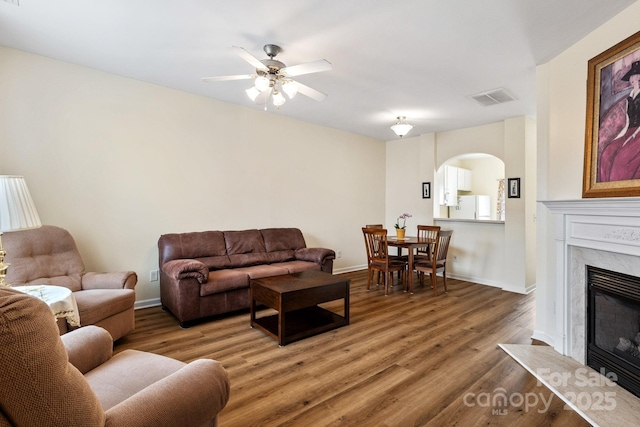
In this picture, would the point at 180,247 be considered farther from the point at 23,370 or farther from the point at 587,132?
the point at 587,132

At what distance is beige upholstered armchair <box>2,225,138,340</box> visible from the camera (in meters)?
2.57

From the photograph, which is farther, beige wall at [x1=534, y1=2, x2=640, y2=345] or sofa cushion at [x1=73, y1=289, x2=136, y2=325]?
beige wall at [x1=534, y1=2, x2=640, y2=345]

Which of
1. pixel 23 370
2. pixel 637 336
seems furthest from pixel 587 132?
pixel 23 370

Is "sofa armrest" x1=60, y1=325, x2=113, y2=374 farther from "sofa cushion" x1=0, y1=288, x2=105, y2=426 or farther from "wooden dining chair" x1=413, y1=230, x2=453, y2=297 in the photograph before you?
"wooden dining chair" x1=413, y1=230, x2=453, y2=297

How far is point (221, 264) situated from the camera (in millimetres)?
3857

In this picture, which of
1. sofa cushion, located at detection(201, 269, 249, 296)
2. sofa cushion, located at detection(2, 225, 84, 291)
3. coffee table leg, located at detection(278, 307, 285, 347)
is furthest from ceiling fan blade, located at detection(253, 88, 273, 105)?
sofa cushion, located at detection(2, 225, 84, 291)

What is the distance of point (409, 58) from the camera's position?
297cm

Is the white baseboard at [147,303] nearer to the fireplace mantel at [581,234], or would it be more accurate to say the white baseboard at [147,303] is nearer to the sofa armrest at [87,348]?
the sofa armrest at [87,348]

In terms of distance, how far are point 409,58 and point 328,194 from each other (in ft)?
9.74

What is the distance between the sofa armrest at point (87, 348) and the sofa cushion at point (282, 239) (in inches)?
113

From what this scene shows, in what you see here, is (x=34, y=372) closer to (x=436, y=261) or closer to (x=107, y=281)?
(x=107, y=281)

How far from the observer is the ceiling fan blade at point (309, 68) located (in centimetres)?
236

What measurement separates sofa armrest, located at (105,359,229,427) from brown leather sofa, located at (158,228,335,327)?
6.85ft

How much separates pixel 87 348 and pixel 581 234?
11.2 ft
